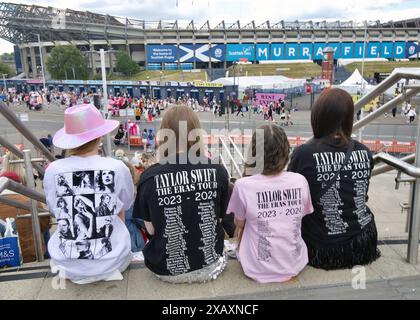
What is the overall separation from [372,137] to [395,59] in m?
62.8

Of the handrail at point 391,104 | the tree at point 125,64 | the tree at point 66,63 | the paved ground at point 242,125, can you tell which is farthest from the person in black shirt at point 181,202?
the tree at point 125,64

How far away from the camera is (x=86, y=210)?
225 centimetres

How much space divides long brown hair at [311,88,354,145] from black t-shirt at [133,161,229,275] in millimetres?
695

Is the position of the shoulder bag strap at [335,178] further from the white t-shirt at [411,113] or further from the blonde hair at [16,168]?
the white t-shirt at [411,113]

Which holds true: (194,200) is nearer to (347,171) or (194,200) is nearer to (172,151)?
(172,151)

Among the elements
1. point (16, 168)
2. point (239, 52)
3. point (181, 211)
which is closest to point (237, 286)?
point (181, 211)

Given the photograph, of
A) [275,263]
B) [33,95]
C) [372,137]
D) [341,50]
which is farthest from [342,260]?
[341,50]

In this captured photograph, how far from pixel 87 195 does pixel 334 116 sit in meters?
1.59

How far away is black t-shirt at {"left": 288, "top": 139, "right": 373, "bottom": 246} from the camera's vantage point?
2367mm

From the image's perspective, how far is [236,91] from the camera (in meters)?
34.5

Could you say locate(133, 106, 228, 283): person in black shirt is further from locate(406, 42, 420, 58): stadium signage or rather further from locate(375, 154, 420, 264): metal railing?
locate(406, 42, 420, 58): stadium signage

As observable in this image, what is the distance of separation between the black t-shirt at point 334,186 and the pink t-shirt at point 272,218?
10cm

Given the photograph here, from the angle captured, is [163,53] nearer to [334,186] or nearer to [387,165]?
[387,165]
